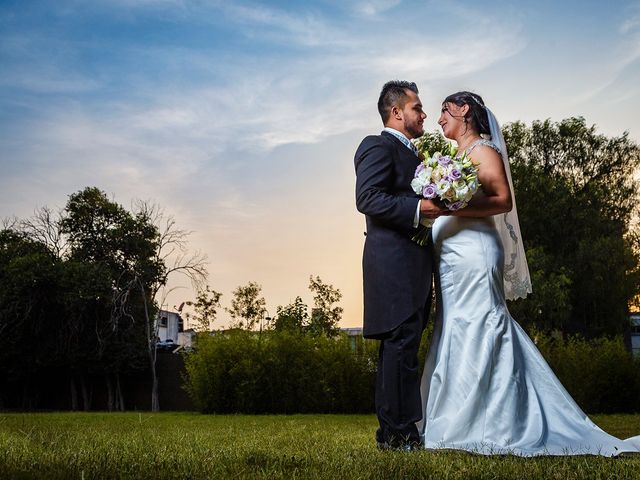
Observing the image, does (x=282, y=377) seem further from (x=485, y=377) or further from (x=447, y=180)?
(x=447, y=180)

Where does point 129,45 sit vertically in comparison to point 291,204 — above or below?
above

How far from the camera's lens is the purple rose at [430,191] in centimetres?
449

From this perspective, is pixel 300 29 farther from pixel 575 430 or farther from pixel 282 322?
pixel 282 322

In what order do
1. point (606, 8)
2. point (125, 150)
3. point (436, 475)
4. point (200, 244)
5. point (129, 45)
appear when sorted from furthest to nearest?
1. point (200, 244)
2. point (125, 150)
3. point (606, 8)
4. point (129, 45)
5. point (436, 475)

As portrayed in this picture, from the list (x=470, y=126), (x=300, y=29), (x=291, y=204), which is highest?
(x=300, y=29)

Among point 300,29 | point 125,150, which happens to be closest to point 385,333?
point 300,29

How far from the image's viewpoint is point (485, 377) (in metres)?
4.60

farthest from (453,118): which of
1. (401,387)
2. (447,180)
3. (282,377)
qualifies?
(282,377)

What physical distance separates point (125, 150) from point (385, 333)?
560 inches

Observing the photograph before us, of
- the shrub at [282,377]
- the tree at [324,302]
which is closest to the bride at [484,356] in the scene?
the shrub at [282,377]

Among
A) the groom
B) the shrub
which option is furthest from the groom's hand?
the shrub

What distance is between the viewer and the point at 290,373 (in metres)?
15.1

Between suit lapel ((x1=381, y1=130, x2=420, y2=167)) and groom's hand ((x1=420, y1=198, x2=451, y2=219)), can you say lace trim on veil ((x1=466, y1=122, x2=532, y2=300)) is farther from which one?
groom's hand ((x1=420, y1=198, x2=451, y2=219))

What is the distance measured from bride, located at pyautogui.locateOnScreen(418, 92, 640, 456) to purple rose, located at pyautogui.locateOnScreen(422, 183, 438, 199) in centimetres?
28
